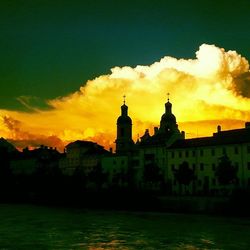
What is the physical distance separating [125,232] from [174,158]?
1809 inches

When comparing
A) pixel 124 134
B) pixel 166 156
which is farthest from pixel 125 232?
pixel 124 134

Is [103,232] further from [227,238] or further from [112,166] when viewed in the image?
[112,166]

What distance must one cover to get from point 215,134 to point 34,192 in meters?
37.2

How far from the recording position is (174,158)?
307ft

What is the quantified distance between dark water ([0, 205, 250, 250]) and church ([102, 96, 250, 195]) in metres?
22.7

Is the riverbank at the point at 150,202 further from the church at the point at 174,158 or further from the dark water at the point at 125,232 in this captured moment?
the church at the point at 174,158

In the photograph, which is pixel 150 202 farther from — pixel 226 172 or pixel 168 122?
pixel 168 122

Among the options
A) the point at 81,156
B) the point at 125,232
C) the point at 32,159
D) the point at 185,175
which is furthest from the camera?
the point at 32,159

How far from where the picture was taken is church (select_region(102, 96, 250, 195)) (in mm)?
81875

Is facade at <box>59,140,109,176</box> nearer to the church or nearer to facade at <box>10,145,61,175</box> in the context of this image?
the church

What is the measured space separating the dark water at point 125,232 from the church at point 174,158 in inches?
893

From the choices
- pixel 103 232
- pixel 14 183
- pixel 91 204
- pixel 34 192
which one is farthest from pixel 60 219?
pixel 14 183

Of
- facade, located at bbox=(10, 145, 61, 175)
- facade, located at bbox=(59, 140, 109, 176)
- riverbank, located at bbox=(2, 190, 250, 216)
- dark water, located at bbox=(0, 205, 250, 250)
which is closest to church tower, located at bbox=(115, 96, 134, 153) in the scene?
facade, located at bbox=(59, 140, 109, 176)

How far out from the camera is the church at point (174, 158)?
81875 mm
